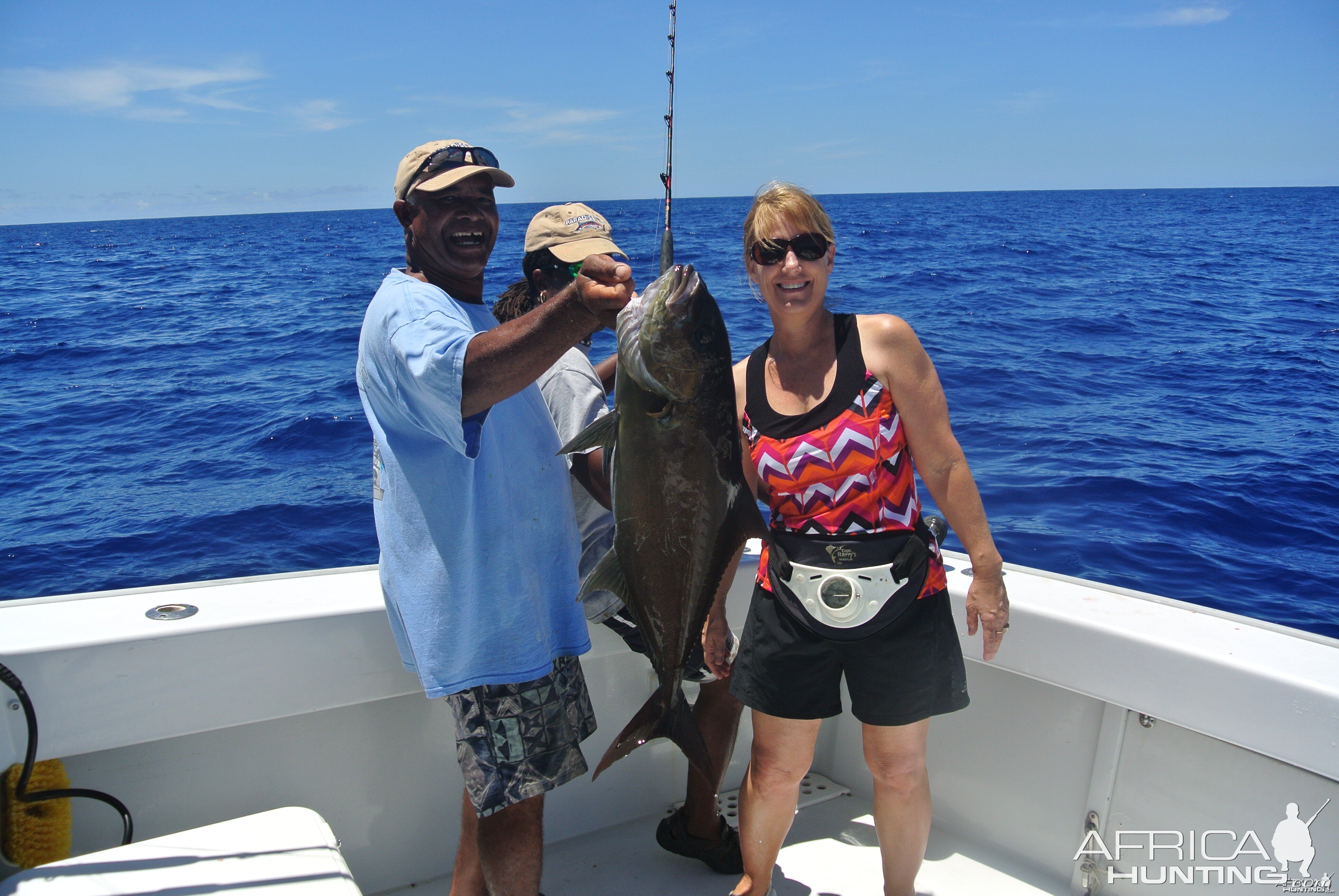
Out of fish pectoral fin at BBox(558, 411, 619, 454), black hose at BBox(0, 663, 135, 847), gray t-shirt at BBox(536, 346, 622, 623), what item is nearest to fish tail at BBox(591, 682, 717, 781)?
gray t-shirt at BBox(536, 346, 622, 623)

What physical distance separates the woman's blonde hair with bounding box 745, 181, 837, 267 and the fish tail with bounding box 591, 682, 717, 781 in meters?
1.26

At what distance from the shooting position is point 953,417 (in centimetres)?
1071

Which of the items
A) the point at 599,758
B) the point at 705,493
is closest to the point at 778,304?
the point at 705,493

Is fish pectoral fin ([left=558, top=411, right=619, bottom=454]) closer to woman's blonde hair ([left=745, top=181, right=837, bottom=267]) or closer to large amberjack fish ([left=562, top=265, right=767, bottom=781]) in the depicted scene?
large amberjack fish ([left=562, top=265, right=767, bottom=781])

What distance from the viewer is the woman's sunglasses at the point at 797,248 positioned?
248 centimetres

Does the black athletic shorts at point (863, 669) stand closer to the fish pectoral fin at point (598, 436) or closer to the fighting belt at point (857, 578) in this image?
the fighting belt at point (857, 578)

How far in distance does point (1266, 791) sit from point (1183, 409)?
32.4 feet

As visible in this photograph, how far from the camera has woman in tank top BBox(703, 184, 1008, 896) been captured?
239 centimetres

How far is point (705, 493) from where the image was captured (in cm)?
215

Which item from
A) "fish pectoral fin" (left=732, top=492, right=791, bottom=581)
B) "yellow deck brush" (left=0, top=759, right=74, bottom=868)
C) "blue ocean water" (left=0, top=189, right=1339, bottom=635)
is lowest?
"blue ocean water" (left=0, top=189, right=1339, bottom=635)

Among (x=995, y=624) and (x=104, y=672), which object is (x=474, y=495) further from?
(x=995, y=624)

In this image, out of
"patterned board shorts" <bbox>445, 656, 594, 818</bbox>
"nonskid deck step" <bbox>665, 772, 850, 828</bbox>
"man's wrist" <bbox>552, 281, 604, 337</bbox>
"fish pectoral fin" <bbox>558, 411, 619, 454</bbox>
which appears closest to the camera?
"man's wrist" <bbox>552, 281, 604, 337</bbox>

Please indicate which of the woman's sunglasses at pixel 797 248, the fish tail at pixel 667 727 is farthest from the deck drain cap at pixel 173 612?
the woman's sunglasses at pixel 797 248

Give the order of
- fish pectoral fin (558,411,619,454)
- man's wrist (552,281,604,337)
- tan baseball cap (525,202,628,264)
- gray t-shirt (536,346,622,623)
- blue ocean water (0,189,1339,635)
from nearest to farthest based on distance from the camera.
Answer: man's wrist (552,281,604,337), fish pectoral fin (558,411,619,454), gray t-shirt (536,346,622,623), tan baseball cap (525,202,628,264), blue ocean water (0,189,1339,635)
